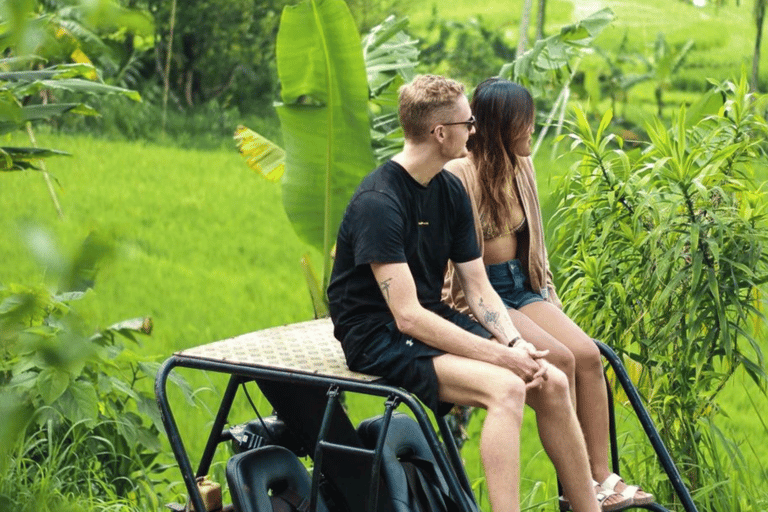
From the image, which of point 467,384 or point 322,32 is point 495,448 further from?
point 322,32

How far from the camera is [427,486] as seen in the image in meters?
2.86

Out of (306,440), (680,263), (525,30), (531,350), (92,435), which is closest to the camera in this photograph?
(531,350)

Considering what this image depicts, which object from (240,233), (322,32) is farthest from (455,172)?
(240,233)

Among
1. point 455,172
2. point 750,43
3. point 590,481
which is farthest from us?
point 750,43

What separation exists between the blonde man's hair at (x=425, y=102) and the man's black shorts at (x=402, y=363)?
1.45ft

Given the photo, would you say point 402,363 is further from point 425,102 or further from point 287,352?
point 425,102

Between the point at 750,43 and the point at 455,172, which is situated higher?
the point at 455,172

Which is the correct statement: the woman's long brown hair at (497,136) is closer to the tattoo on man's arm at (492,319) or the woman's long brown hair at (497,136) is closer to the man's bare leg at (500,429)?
the tattoo on man's arm at (492,319)

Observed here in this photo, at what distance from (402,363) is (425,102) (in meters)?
0.57

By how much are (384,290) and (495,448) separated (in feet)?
1.35

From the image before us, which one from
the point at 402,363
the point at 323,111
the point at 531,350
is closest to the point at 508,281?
the point at 531,350

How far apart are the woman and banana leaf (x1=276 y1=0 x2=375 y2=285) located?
1.85m

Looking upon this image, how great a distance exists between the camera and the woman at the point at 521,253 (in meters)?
2.93

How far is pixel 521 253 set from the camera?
313 centimetres
